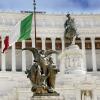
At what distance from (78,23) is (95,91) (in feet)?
97.1

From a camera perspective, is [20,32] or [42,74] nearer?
[42,74]

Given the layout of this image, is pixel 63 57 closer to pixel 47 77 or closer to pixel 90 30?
pixel 90 30

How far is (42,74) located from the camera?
2681cm

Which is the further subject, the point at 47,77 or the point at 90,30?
the point at 90,30

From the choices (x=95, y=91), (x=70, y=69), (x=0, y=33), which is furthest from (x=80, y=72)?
(x=0, y=33)

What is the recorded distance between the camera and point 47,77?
2689 cm

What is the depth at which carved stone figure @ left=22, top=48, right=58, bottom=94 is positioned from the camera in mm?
26516

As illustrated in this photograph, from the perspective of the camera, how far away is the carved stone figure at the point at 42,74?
87.0 ft

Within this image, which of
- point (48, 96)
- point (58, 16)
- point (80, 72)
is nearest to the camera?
point (48, 96)

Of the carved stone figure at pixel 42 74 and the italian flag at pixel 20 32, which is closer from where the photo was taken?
the carved stone figure at pixel 42 74

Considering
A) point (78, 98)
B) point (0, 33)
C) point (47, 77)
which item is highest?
point (0, 33)

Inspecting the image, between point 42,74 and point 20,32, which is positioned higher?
point 20,32

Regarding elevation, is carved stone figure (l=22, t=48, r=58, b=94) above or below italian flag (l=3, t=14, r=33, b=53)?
below

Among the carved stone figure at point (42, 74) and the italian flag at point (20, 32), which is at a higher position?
the italian flag at point (20, 32)
